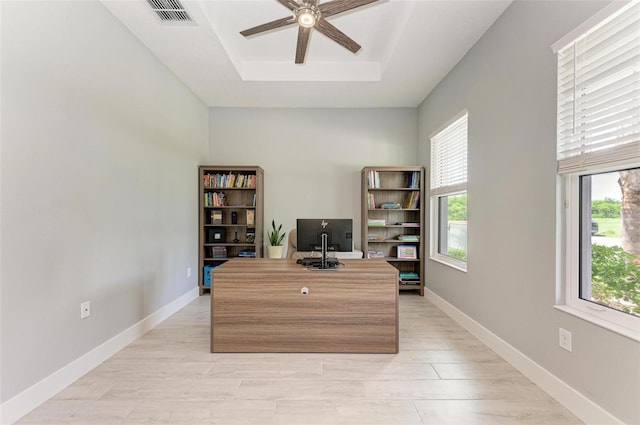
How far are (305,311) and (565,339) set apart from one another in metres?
1.75

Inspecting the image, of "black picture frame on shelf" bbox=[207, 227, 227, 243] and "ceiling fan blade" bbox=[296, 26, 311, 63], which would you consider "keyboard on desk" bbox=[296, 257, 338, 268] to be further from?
"black picture frame on shelf" bbox=[207, 227, 227, 243]

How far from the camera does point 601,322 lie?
1.55 metres

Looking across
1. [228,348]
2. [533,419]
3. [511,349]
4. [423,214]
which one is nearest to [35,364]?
[228,348]

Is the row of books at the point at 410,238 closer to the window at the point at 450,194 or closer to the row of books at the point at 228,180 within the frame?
the window at the point at 450,194

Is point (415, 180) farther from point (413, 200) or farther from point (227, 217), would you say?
point (227, 217)

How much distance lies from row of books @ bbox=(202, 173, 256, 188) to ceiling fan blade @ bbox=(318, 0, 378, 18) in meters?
2.60

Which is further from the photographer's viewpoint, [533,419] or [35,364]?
[35,364]

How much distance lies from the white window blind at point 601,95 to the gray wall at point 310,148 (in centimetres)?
277

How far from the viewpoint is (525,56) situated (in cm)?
212

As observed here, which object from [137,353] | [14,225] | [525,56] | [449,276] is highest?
[525,56]

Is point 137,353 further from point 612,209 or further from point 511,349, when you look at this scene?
point 612,209

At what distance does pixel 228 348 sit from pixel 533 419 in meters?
2.14

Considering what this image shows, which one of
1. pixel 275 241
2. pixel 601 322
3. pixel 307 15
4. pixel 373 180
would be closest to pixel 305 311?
pixel 601 322

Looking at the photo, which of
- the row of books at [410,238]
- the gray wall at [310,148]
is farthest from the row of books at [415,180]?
the row of books at [410,238]
